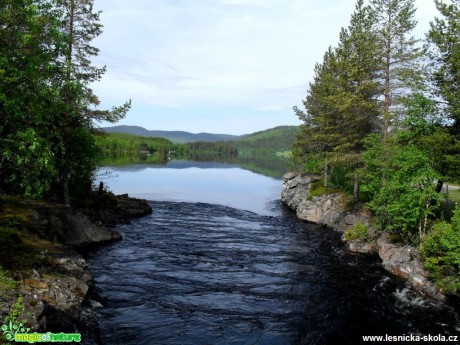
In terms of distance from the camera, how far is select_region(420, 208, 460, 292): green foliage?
1780cm

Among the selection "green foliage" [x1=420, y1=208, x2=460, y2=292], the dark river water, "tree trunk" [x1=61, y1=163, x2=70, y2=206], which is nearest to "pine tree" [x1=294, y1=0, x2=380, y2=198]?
the dark river water

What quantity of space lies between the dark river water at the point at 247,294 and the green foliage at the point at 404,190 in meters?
3.55

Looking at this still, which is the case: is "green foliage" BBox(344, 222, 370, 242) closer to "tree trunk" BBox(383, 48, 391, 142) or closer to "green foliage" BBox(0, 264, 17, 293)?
"tree trunk" BBox(383, 48, 391, 142)

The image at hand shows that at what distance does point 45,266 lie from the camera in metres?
15.9

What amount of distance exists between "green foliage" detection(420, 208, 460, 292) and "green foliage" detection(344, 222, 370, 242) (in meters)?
8.34

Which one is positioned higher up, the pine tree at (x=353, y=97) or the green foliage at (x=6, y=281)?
the pine tree at (x=353, y=97)

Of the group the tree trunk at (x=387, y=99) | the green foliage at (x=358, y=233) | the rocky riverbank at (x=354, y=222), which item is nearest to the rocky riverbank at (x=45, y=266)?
the rocky riverbank at (x=354, y=222)

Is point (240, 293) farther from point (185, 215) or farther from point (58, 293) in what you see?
point (185, 215)

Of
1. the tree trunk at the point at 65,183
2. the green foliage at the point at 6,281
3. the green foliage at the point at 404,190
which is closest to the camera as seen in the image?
the green foliage at the point at 6,281

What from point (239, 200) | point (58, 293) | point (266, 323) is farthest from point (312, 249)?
point (239, 200)

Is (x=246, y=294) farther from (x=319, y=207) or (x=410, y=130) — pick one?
(x=319, y=207)

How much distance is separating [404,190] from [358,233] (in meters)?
6.18

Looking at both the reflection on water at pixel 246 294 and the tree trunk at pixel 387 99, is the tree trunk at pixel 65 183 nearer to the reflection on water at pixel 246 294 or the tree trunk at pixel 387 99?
the reflection on water at pixel 246 294

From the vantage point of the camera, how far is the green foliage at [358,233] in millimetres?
28859
